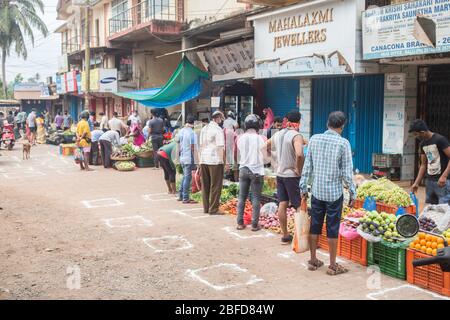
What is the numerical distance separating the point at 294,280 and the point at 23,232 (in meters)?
4.68

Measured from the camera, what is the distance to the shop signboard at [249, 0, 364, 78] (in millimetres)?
10453

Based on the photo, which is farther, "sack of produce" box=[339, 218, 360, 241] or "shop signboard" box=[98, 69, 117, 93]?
"shop signboard" box=[98, 69, 117, 93]

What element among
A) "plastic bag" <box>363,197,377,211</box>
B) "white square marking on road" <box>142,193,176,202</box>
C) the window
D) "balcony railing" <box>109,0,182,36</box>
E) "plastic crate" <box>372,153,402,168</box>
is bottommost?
"white square marking on road" <box>142,193,176,202</box>

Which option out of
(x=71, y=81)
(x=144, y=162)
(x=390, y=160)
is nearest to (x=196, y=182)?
(x=390, y=160)

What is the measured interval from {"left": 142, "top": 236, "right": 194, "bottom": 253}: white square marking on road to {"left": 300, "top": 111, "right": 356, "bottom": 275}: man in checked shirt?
6.80 ft

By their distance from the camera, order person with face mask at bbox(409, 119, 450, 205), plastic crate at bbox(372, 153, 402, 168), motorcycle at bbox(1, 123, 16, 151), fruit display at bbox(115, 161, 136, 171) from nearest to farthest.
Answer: person with face mask at bbox(409, 119, 450, 205) → plastic crate at bbox(372, 153, 402, 168) → fruit display at bbox(115, 161, 136, 171) → motorcycle at bbox(1, 123, 16, 151)

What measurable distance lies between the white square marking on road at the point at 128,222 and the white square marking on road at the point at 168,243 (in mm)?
925

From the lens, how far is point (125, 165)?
596 inches

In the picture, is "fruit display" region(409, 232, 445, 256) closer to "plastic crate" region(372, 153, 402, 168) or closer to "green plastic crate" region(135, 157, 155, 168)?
"plastic crate" region(372, 153, 402, 168)

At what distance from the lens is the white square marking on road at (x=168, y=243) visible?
6906mm

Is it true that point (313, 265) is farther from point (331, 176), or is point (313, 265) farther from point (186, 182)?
point (186, 182)

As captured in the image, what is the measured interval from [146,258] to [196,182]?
3.93 metres

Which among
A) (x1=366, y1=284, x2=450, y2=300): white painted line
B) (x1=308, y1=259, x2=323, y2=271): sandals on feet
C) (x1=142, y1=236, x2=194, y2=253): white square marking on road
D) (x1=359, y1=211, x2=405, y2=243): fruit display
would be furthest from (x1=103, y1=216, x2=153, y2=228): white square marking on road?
Answer: (x1=366, y1=284, x2=450, y2=300): white painted line
